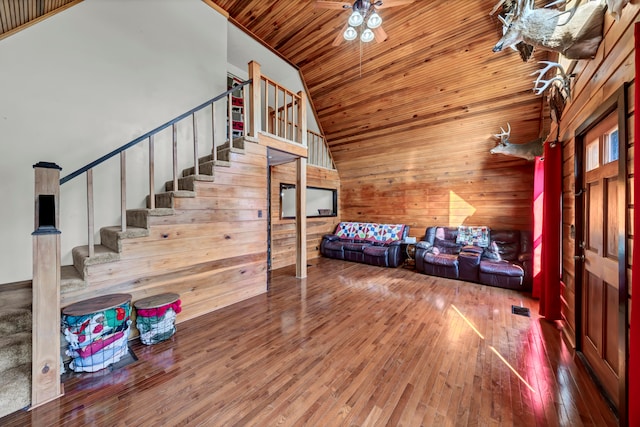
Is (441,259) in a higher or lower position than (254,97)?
lower

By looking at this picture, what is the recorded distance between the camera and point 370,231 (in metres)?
6.24

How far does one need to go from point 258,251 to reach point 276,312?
977 millimetres

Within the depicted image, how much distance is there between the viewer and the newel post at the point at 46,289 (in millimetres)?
1618

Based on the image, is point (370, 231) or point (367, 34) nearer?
point (367, 34)

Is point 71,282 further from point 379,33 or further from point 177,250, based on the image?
point 379,33

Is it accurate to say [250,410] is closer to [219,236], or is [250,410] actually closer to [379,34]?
[219,236]

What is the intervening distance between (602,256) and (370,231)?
15.1ft

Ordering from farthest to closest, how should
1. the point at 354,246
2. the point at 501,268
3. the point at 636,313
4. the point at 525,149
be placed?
the point at 354,246, the point at 501,268, the point at 525,149, the point at 636,313

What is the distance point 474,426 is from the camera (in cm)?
142

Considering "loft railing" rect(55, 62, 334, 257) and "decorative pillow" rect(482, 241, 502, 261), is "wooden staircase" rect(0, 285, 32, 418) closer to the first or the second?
"loft railing" rect(55, 62, 334, 257)

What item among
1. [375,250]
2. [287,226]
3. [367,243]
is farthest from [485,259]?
[287,226]

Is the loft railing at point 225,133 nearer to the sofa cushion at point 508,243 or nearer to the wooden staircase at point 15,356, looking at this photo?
the wooden staircase at point 15,356

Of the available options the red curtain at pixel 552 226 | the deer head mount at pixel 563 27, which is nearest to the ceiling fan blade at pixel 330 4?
the deer head mount at pixel 563 27

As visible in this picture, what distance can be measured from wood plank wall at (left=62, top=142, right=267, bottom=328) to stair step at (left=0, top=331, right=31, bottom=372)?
32 centimetres
